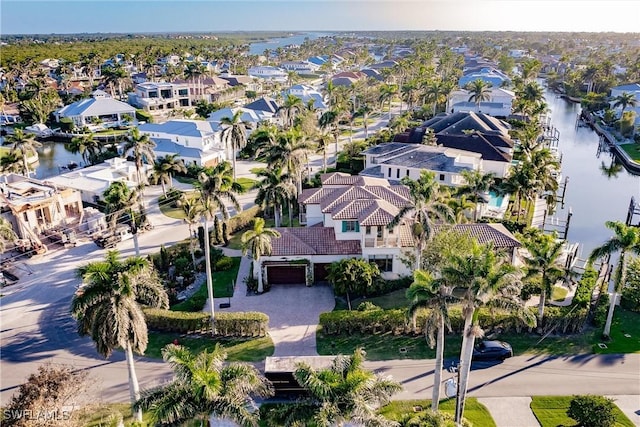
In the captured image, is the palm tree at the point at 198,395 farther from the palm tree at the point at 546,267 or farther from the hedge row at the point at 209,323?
the palm tree at the point at 546,267

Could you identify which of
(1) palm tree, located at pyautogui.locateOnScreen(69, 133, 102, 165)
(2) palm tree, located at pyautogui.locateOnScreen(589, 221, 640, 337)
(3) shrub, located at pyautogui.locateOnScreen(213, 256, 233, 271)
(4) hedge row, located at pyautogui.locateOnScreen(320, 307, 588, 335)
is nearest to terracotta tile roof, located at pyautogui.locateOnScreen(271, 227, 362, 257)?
(3) shrub, located at pyautogui.locateOnScreen(213, 256, 233, 271)

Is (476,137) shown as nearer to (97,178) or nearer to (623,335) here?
(623,335)

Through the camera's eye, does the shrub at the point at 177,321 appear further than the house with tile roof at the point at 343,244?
No

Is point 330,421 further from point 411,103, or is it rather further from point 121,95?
point 121,95

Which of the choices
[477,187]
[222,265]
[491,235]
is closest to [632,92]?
[477,187]

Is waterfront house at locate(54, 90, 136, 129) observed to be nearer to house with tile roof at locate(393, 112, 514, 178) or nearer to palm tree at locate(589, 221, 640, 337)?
house with tile roof at locate(393, 112, 514, 178)

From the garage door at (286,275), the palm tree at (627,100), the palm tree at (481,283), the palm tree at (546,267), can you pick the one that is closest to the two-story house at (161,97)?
the garage door at (286,275)
